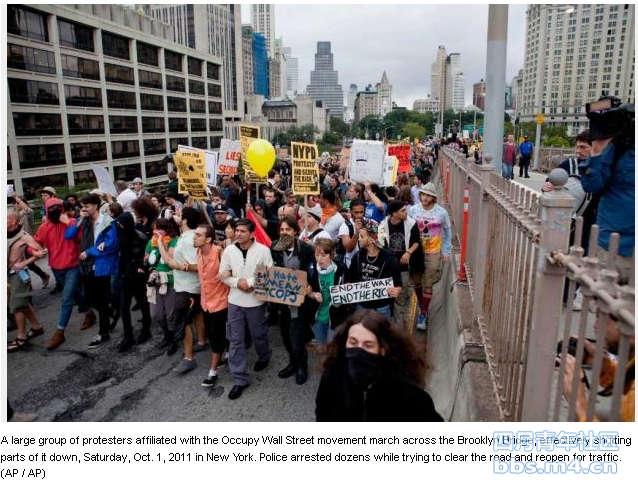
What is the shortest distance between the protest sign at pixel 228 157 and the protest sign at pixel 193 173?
211 centimetres

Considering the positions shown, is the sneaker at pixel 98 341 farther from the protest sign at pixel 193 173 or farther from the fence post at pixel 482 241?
the fence post at pixel 482 241

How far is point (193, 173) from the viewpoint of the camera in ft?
26.1

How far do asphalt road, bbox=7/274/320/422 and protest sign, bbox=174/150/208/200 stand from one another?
8.24ft

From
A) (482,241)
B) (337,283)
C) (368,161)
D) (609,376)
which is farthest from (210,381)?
(368,161)

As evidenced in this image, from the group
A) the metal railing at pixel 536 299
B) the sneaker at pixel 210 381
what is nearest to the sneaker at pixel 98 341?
the sneaker at pixel 210 381

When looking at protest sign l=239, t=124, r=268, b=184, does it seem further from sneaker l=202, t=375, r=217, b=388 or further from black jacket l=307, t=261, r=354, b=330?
sneaker l=202, t=375, r=217, b=388

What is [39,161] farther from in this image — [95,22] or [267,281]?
[267,281]

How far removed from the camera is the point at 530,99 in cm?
10119

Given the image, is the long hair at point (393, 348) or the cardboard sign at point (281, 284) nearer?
the long hair at point (393, 348)

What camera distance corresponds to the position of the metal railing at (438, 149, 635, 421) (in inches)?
72.6

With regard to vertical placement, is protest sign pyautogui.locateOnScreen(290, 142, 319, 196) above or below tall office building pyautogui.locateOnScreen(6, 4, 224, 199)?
below

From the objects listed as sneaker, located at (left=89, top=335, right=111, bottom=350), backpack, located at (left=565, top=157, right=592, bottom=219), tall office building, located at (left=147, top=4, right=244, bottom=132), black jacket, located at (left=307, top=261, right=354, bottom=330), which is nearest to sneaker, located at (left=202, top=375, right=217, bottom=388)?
black jacket, located at (left=307, top=261, right=354, bottom=330)

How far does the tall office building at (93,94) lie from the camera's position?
45.8m

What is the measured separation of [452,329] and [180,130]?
76559 millimetres
